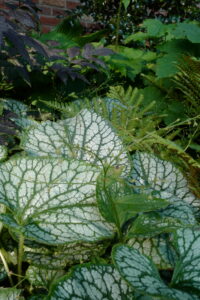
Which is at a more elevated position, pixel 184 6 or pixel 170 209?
pixel 184 6

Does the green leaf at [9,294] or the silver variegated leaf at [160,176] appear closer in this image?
the green leaf at [9,294]

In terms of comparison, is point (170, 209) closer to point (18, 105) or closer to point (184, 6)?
point (18, 105)

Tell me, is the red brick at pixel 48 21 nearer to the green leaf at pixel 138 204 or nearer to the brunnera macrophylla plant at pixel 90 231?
the brunnera macrophylla plant at pixel 90 231

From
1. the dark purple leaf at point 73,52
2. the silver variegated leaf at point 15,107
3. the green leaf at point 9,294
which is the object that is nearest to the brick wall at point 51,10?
the dark purple leaf at point 73,52

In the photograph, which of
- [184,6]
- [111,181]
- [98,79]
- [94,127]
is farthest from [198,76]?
[184,6]

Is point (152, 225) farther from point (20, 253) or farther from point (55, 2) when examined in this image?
point (55, 2)

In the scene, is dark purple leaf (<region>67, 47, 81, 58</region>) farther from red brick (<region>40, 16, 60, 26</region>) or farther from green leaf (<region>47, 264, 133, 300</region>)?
red brick (<region>40, 16, 60, 26</region>)

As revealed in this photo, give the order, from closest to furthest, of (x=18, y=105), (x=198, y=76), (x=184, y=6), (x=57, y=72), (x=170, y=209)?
(x=170, y=209) → (x=198, y=76) → (x=18, y=105) → (x=57, y=72) → (x=184, y=6)

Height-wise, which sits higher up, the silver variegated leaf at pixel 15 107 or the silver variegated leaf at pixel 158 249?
the silver variegated leaf at pixel 15 107
